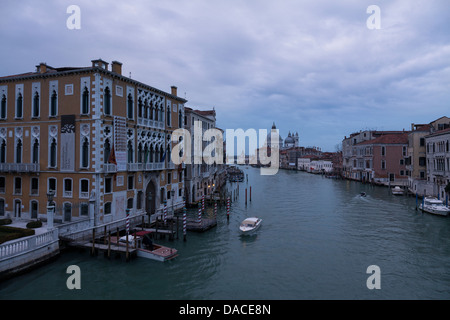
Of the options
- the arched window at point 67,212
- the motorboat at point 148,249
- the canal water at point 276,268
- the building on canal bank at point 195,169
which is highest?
the building on canal bank at point 195,169

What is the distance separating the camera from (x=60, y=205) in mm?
20594

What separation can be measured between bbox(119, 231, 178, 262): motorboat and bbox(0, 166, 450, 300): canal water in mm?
367

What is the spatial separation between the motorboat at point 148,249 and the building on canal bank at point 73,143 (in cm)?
333

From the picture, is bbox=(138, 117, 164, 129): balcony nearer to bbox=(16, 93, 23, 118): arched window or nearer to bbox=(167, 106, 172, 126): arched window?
bbox=(167, 106, 172, 126): arched window

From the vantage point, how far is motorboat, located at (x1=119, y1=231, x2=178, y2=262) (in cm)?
1731

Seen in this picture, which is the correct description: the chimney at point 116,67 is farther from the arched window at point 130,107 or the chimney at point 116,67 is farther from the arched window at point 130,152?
the arched window at point 130,152

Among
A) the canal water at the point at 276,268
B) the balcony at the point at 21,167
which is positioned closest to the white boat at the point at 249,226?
the canal water at the point at 276,268

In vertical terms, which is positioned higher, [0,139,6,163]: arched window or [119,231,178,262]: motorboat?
[0,139,6,163]: arched window

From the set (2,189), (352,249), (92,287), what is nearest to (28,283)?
(92,287)

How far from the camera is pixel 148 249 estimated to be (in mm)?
18328

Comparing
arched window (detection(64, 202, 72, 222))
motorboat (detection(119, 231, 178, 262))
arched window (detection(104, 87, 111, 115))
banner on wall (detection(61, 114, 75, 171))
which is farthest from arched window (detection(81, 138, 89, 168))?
motorboat (detection(119, 231, 178, 262))

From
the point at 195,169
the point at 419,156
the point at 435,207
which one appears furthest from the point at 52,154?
the point at 419,156

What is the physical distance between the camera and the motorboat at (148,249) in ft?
56.8
